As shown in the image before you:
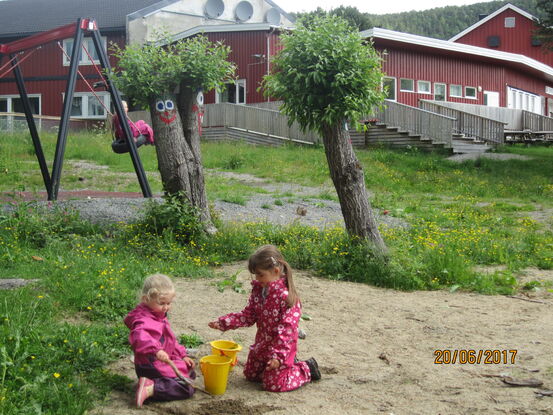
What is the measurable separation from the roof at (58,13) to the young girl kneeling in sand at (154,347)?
31401 millimetres

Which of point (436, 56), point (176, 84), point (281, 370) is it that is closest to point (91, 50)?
point (436, 56)

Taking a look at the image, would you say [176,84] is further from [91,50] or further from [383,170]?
[91,50]

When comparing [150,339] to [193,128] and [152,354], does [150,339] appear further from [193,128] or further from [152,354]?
[193,128]

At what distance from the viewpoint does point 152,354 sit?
4352 mm

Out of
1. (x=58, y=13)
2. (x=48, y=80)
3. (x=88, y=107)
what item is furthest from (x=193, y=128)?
(x=58, y=13)

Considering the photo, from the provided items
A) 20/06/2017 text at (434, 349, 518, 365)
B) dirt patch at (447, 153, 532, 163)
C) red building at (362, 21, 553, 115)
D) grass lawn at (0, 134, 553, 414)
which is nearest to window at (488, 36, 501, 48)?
red building at (362, 21, 553, 115)

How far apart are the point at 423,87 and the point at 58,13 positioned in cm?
2123

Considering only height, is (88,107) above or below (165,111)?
above

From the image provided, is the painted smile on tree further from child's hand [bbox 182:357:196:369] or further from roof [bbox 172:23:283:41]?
roof [bbox 172:23:283:41]

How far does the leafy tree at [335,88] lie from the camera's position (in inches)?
321

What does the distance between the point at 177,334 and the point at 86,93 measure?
31.3 meters

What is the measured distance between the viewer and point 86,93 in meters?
34.7

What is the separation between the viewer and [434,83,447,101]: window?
33.5 meters

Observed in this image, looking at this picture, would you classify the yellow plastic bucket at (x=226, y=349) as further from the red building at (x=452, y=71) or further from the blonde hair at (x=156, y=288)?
the red building at (x=452, y=71)
